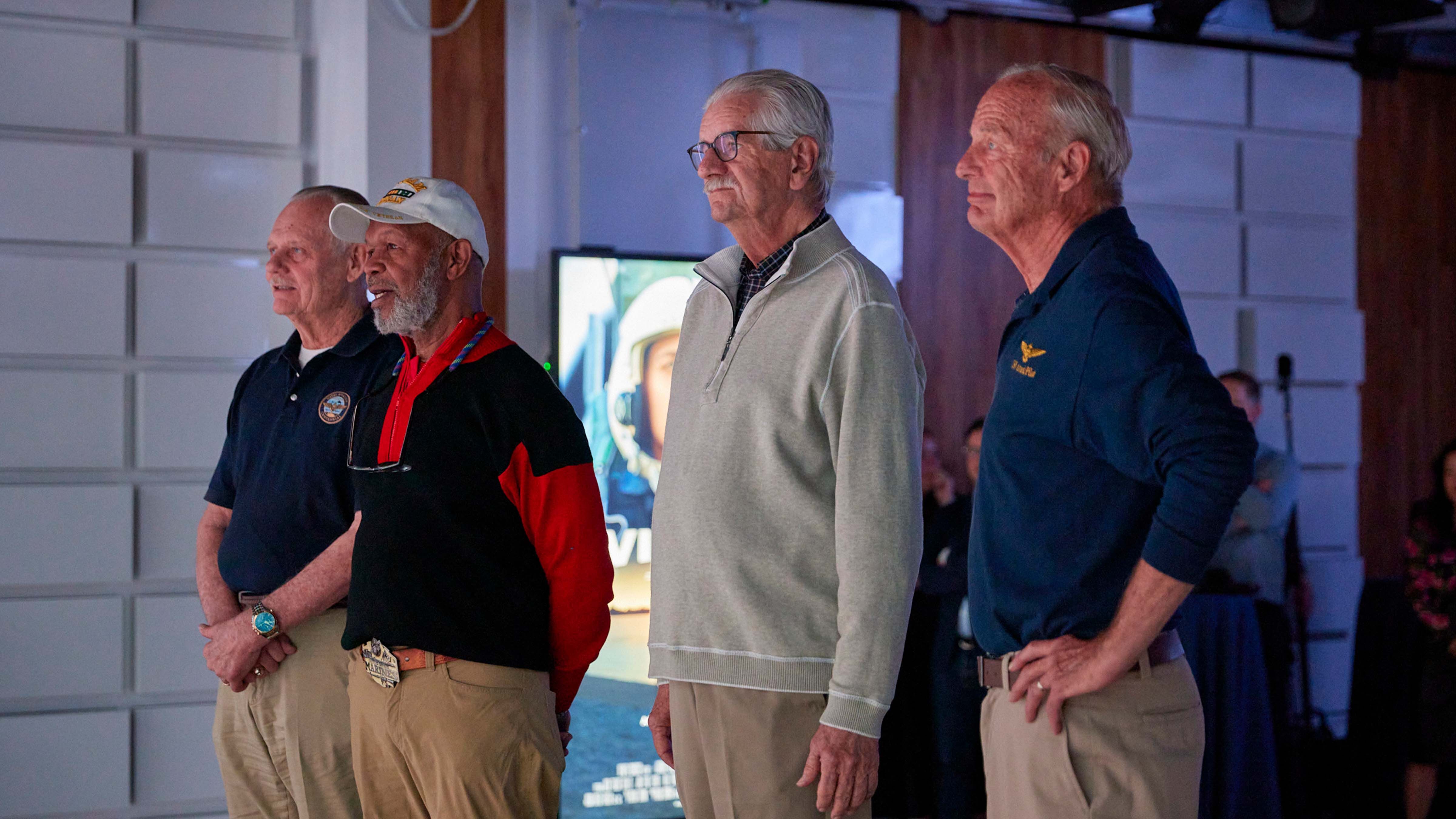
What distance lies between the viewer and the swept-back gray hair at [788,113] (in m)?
1.96

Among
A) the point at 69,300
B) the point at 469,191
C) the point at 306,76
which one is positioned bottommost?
the point at 69,300

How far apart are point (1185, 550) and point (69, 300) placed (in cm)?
404

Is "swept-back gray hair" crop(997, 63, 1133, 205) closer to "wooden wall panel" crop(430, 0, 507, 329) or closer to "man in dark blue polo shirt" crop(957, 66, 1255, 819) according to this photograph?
"man in dark blue polo shirt" crop(957, 66, 1255, 819)

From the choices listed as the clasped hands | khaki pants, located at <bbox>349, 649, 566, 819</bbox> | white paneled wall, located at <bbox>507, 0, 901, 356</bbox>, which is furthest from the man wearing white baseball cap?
white paneled wall, located at <bbox>507, 0, 901, 356</bbox>

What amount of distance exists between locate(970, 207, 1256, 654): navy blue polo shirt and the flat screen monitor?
2966 millimetres

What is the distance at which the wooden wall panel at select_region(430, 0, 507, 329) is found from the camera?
455 centimetres

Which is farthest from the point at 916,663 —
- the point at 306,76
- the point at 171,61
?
the point at 171,61

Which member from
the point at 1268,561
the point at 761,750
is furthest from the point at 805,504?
the point at 1268,561

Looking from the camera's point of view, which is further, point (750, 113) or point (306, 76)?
point (306, 76)

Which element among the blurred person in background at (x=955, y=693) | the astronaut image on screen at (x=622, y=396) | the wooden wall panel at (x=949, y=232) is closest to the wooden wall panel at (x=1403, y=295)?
the wooden wall panel at (x=949, y=232)

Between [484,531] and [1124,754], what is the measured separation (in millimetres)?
1121

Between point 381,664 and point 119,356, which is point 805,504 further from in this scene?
point 119,356

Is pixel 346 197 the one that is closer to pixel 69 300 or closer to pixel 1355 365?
pixel 69 300

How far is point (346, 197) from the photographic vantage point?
9.72 ft
